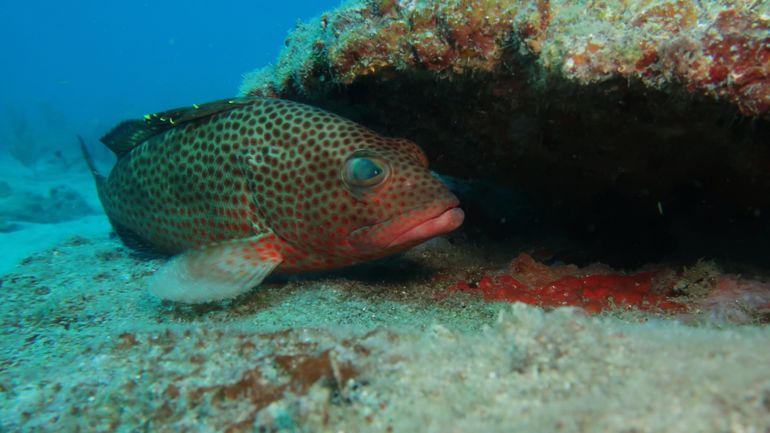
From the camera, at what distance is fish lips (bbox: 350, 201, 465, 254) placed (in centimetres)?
336

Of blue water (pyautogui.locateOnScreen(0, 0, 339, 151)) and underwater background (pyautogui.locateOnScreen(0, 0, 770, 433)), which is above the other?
blue water (pyautogui.locateOnScreen(0, 0, 339, 151))

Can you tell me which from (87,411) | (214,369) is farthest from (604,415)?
(87,411)

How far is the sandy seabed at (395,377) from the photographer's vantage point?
1.34 metres

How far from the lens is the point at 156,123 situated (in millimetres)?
4574

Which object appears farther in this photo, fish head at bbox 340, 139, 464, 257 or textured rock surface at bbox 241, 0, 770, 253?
fish head at bbox 340, 139, 464, 257

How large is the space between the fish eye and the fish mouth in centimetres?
46

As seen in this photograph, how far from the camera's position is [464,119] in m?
4.09

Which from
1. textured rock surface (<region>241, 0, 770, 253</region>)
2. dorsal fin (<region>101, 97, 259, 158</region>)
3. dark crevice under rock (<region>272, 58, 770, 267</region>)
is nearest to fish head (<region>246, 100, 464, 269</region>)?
dorsal fin (<region>101, 97, 259, 158</region>)

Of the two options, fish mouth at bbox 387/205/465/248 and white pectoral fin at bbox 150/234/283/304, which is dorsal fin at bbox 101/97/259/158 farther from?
fish mouth at bbox 387/205/465/248

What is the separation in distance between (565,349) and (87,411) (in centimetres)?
210

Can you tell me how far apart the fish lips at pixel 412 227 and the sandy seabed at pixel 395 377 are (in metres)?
0.64

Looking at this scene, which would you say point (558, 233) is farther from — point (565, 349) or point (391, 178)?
point (565, 349)

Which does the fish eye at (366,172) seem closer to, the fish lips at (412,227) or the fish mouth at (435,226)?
the fish lips at (412,227)

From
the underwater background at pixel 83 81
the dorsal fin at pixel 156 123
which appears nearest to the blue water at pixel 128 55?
the underwater background at pixel 83 81
